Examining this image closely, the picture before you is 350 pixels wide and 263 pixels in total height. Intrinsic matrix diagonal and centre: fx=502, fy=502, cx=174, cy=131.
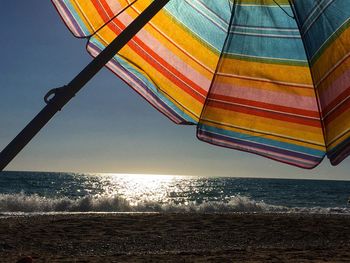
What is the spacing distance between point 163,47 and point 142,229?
13.5m

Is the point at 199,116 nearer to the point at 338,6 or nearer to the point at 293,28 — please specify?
the point at 293,28

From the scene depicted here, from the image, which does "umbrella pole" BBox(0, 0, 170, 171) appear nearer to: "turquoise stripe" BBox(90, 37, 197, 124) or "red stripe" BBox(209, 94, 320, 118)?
"turquoise stripe" BBox(90, 37, 197, 124)

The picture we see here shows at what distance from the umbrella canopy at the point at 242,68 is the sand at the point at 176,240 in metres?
A: 7.53

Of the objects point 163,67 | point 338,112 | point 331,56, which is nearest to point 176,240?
point 163,67

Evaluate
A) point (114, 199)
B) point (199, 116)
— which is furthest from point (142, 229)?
point (114, 199)

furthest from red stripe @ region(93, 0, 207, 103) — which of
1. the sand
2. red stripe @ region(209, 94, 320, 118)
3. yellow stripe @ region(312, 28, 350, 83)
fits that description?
the sand

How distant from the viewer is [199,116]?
3309mm

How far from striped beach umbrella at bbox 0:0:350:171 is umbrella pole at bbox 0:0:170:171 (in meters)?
0.63

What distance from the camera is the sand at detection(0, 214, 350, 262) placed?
11.0m

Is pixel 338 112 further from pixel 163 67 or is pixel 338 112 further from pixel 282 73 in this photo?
pixel 163 67

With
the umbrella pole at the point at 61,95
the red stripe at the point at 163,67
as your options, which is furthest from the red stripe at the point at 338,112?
the umbrella pole at the point at 61,95

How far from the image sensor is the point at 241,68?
329 cm

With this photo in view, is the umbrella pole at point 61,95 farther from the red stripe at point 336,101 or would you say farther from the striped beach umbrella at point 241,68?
the red stripe at point 336,101

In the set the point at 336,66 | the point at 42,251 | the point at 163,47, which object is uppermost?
the point at 163,47
